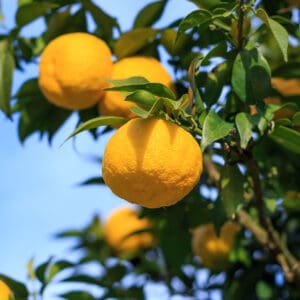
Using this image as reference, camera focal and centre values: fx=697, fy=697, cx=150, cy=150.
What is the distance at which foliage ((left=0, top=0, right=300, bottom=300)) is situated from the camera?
1.35 m

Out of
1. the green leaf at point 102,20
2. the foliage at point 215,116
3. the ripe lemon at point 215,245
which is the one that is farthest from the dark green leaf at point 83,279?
the green leaf at point 102,20

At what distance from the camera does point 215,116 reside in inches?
52.7

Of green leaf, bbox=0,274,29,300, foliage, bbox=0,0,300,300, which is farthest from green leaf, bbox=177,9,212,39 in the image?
green leaf, bbox=0,274,29,300

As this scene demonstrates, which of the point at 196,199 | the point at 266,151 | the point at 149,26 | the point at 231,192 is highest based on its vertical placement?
the point at 149,26

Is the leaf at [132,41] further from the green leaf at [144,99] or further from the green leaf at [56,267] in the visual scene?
the green leaf at [56,267]

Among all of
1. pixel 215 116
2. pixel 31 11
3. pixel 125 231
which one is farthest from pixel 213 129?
pixel 125 231

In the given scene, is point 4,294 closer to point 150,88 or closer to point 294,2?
point 150,88

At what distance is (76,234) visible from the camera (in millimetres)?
3125

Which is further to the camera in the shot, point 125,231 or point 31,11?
point 125,231

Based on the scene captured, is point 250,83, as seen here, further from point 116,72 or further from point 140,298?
point 140,298

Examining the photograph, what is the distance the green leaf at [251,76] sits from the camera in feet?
4.61

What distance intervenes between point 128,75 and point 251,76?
311 millimetres

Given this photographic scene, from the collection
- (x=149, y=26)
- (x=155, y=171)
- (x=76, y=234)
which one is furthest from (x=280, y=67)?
(x=76, y=234)

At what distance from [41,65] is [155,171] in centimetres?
56
